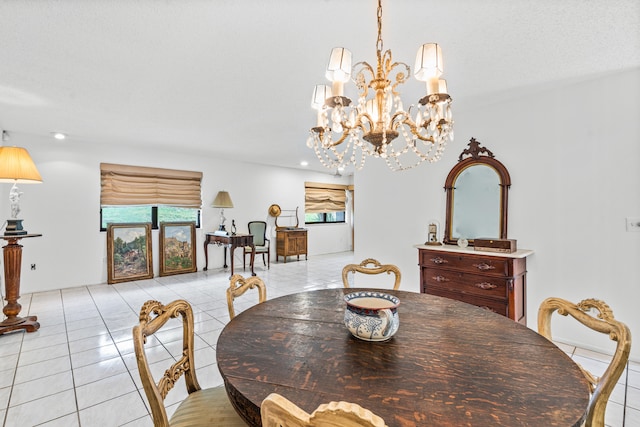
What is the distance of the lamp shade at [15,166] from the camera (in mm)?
2746

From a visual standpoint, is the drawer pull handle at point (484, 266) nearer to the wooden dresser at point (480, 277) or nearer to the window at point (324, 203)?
the wooden dresser at point (480, 277)

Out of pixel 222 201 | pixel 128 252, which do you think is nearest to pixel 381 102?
pixel 222 201

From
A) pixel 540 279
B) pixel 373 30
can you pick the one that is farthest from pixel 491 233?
pixel 373 30

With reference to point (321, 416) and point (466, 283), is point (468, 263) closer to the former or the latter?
point (466, 283)

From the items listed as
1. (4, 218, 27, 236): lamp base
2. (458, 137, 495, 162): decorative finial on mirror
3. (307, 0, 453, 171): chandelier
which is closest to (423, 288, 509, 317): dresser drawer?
(458, 137, 495, 162): decorative finial on mirror

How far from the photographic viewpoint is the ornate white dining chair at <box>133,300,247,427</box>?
2.98ft

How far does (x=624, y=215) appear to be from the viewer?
241 cm

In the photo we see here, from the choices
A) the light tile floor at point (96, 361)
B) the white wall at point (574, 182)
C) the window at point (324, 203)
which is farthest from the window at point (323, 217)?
the white wall at point (574, 182)

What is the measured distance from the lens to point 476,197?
309 cm

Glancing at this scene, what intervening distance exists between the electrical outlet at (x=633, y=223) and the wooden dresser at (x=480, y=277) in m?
0.72

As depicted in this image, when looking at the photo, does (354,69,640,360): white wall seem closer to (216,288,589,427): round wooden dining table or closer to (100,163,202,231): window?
(216,288,589,427): round wooden dining table

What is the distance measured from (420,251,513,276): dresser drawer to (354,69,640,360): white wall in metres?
0.54

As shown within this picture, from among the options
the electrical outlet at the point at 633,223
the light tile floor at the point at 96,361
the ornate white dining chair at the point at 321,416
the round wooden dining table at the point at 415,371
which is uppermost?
the electrical outlet at the point at 633,223

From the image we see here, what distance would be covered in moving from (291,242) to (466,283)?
4814 mm
